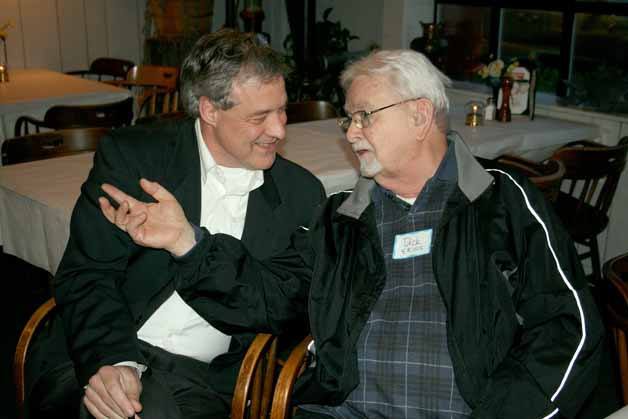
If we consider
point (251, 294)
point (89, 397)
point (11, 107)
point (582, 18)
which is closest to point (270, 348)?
point (251, 294)

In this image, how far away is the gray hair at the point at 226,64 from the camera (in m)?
1.86

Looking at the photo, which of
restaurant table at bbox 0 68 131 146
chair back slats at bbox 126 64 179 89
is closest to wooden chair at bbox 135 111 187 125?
restaurant table at bbox 0 68 131 146

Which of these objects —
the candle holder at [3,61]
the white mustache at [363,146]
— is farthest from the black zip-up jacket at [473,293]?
the candle holder at [3,61]

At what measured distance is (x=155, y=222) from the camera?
1.69 metres

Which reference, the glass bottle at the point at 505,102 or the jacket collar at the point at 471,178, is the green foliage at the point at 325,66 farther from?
the jacket collar at the point at 471,178

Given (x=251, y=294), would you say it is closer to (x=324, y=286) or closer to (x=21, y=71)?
(x=324, y=286)

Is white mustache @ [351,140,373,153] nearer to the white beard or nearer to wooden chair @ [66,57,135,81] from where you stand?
the white beard

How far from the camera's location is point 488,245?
67.4 inches

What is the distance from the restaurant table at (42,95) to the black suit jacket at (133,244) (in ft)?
8.93

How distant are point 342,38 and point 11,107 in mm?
2711

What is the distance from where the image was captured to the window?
4.27 m

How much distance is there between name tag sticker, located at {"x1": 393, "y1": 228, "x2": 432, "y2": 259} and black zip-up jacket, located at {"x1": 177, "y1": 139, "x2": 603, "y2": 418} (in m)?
0.05

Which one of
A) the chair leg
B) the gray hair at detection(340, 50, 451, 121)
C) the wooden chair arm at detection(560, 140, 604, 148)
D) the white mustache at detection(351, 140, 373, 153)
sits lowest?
the chair leg

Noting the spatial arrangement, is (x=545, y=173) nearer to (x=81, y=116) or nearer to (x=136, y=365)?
(x=136, y=365)
